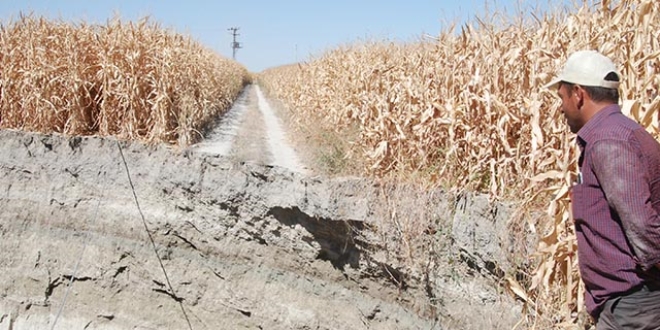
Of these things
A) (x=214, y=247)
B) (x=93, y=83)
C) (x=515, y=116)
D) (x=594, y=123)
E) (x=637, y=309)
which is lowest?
(x=214, y=247)

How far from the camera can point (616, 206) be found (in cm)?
173

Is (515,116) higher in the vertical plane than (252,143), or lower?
higher

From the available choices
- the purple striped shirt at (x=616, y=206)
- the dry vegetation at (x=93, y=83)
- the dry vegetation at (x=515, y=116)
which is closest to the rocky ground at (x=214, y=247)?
the dry vegetation at (x=515, y=116)

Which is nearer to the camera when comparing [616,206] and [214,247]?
[616,206]

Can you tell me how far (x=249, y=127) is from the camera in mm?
8617

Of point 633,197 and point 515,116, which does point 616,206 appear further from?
point 515,116

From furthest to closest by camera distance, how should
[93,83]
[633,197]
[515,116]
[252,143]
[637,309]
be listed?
[252,143]
[93,83]
[515,116]
[637,309]
[633,197]

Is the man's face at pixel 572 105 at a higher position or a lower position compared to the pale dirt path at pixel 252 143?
higher

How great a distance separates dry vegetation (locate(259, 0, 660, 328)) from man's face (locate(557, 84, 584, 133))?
0.70 metres

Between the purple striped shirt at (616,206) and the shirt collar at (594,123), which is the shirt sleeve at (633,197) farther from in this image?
the shirt collar at (594,123)

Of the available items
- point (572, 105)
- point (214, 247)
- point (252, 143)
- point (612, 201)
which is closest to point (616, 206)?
point (612, 201)

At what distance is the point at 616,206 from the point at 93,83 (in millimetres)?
5573

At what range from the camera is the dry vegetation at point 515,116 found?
8.93 ft

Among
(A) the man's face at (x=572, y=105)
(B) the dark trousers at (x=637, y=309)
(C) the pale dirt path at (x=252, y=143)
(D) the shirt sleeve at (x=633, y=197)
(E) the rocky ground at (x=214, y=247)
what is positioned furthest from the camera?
(C) the pale dirt path at (x=252, y=143)
